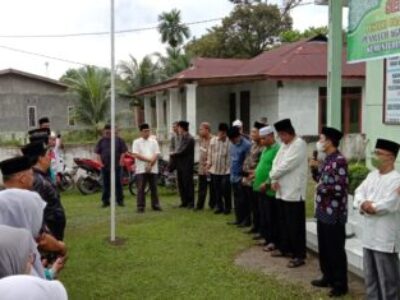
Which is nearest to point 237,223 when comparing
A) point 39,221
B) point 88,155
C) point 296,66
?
point 39,221

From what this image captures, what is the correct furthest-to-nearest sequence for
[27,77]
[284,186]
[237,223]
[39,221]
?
[27,77] < [237,223] < [284,186] < [39,221]

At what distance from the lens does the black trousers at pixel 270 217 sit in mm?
7707

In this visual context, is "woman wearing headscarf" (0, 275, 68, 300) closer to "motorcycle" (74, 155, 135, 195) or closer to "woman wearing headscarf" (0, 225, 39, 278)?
"woman wearing headscarf" (0, 225, 39, 278)

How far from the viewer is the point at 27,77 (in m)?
32.3

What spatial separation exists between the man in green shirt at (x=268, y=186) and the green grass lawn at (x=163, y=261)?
467 millimetres

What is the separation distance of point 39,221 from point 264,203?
183 inches

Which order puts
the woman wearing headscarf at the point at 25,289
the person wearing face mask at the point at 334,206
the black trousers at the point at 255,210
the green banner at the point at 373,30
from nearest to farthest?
the woman wearing headscarf at the point at 25,289 < the person wearing face mask at the point at 334,206 < the green banner at the point at 373,30 < the black trousers at the point at 255,210

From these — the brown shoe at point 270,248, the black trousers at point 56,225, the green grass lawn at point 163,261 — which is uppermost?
the black trousers at point 56,225

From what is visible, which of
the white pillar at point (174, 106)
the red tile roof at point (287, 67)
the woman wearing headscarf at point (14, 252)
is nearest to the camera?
the woman wearing headscarf at point (14, 252)

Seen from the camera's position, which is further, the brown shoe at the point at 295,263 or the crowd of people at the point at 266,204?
the brown shoe at the point at 295,263

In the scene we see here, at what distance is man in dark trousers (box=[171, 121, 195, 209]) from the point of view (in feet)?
37.8

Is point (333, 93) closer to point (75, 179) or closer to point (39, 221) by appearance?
→ point (39, 221)

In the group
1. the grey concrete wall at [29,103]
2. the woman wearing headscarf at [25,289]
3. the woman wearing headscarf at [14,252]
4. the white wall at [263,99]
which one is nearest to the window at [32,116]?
the grey concrete wall at [29,103]

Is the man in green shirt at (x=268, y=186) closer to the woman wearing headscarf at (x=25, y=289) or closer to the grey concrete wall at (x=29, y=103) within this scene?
the woman wearing headscarf at (x=25, y=289)
